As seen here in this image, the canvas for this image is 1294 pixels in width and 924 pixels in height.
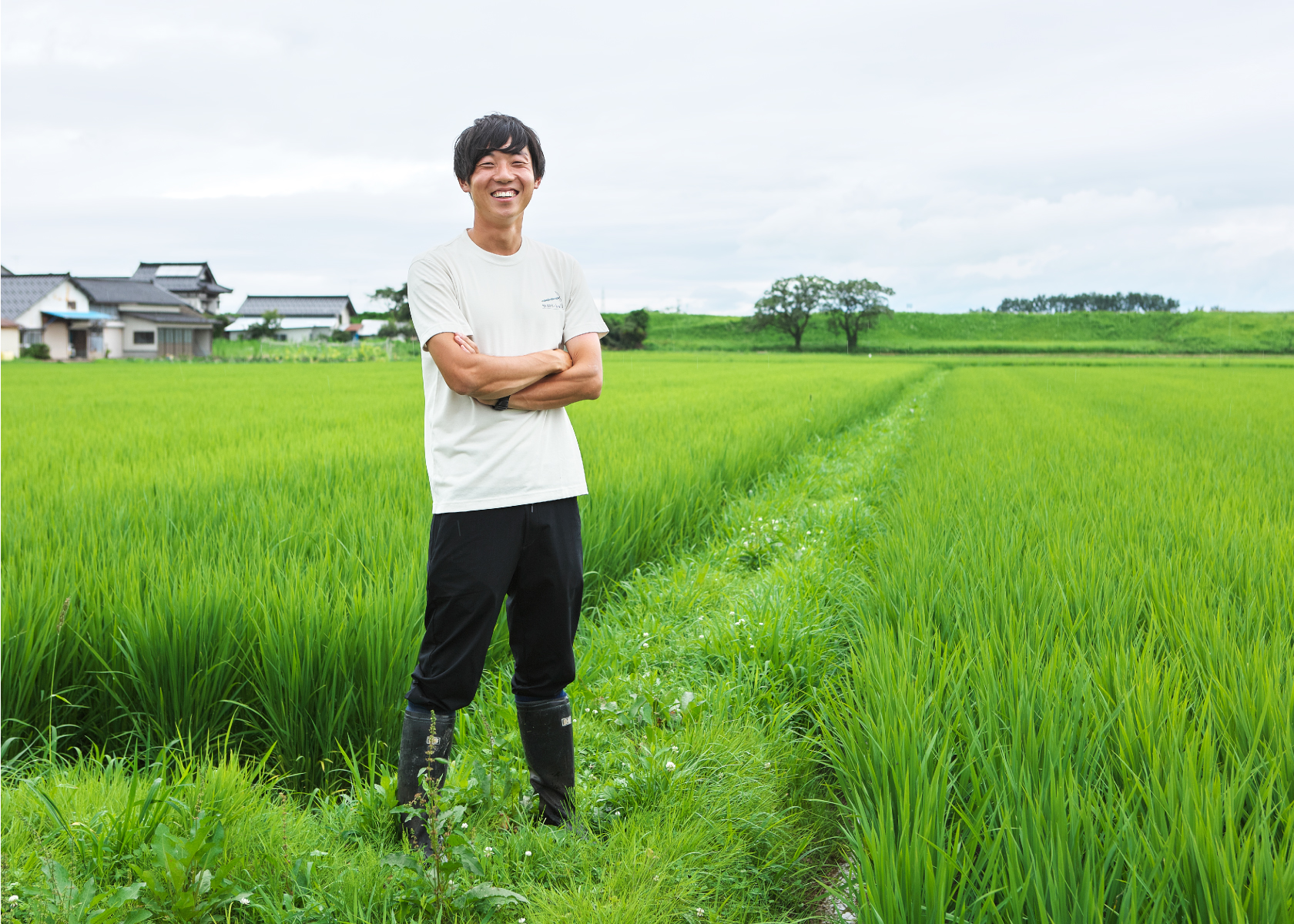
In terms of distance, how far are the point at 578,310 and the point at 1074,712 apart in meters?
1.45

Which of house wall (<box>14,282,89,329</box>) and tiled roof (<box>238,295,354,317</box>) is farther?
tiled roof (<box>238,295,354,317</box>)

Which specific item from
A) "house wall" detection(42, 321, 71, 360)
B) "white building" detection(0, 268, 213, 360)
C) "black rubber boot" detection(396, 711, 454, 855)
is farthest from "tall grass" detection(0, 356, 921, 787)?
"white building" detection(0, 268, 213, 360)

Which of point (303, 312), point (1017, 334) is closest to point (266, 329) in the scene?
point (303, 312)

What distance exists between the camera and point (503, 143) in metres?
1.71

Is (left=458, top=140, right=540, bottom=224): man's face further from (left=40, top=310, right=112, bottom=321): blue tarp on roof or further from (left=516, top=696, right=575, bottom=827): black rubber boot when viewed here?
(left=40, top=310, right=112, bottom=321): blue tarp on roof

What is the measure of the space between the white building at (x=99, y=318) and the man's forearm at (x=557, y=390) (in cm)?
4286

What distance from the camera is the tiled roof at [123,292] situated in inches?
1591

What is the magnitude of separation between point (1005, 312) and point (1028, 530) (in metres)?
79.2

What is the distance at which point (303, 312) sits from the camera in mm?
59281

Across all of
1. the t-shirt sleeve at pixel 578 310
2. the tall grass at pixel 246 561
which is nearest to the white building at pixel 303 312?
the tall grass at pixel 246 561

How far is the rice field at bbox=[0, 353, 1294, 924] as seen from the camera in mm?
1409

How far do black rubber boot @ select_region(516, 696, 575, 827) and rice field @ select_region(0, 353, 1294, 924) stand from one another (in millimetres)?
70

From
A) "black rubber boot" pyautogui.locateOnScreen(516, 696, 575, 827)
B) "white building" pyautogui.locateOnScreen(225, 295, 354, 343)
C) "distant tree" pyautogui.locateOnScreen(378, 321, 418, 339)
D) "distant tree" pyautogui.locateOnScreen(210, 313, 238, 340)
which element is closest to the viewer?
"black rubber boot" pyautogui.locateOnScreen(516, 696, 575, 827)

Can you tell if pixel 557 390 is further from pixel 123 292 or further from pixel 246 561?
pixel 123 292
